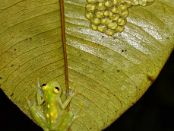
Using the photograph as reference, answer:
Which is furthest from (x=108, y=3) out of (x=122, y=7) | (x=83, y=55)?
(x=83, y=55)

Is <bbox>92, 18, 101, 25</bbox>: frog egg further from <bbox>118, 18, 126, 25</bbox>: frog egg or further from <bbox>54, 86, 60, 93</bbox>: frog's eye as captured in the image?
<bbox>54, 86, 60, 93</bbox>: frog's eye

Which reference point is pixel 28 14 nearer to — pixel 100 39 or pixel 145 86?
pixel 100 39

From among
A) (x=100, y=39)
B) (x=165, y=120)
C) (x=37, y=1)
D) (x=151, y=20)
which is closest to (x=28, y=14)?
(x=37, y=1)

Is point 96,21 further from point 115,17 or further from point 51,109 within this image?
point 51,109

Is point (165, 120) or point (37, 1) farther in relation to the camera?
point (165, 120)

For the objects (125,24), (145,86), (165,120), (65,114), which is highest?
(125,24)

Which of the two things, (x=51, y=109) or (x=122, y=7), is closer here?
(x=122, y=7)

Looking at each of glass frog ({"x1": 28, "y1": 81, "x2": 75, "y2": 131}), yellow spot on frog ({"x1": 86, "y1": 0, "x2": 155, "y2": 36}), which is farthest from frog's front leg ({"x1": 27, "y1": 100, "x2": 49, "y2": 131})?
yellow spot on frog ({"x1": 86, "y1": 0, "x2": 155, "y2": 36})
